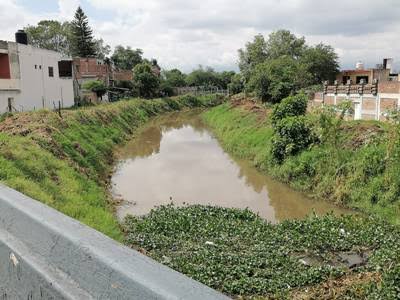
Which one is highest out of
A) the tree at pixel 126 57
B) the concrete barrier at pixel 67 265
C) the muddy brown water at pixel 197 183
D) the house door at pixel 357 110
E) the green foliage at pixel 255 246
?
the tree at pixel 126 57

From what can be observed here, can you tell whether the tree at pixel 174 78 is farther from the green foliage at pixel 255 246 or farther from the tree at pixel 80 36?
the green foliage at pixel 255 246

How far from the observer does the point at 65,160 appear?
15.4 m

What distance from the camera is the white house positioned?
27156mm

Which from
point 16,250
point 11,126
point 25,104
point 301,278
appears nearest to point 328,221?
point 301,278

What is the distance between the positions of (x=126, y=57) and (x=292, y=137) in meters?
56.0

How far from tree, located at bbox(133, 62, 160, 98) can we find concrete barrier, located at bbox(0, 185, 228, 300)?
5205 centimetres

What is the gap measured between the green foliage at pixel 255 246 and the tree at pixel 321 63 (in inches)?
1347

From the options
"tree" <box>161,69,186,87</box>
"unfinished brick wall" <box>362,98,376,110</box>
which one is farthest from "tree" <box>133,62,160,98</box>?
"unfinished brick wall" <box>362,98,376,110</box>

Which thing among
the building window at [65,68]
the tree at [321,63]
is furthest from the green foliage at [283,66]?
the building window at [65,68]

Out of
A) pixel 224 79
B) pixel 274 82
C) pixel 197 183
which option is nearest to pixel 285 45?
pixel 274 82

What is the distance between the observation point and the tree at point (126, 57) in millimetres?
70438

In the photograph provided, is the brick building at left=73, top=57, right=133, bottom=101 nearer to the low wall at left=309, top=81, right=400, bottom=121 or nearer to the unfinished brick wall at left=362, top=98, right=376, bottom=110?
the low wall at left=309, top=81, right=400, bottom=121

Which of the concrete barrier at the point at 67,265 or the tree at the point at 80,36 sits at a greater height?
the tree at the point at 80,36

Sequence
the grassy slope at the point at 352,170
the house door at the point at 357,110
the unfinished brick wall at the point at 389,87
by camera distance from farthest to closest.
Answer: the house door at the point at 357,110 → the unfinished brick wall at the point at 389,87 → the grassy slope at the point at 352,170
